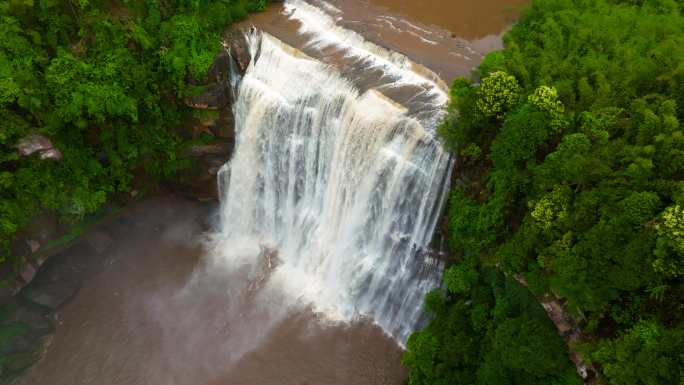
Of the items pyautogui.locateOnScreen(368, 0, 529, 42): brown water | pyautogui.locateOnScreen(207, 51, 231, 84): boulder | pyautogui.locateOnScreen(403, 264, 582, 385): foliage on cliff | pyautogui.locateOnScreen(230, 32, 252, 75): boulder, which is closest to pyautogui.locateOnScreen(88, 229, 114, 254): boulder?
pyautogui.locateOnScreen(207, 51, 231, 84): boulder

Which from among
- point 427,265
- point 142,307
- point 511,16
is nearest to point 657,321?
point 427,265

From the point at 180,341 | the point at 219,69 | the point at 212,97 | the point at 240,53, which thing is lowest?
the point at 180,341

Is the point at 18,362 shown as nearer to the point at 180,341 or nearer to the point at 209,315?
the point at 180,341

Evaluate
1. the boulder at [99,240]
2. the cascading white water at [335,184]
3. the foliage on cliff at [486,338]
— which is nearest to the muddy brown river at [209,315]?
the boulder at [99,240]

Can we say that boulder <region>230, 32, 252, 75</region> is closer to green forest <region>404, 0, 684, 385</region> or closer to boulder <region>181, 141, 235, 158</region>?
boulder <region>181, 141, 235, 158</region>

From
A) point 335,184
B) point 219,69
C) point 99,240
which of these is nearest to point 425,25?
point 335,184

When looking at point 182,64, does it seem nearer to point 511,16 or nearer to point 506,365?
point 511,16
